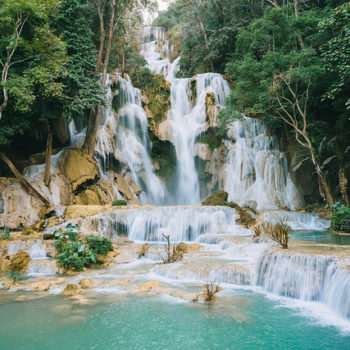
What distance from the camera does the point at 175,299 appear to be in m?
6.23

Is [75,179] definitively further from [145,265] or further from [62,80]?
[145,265]

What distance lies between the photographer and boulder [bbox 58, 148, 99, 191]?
57.7 ft

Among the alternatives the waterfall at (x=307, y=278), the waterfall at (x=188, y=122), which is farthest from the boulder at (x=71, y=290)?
the waterfall at (x=188, y=122)

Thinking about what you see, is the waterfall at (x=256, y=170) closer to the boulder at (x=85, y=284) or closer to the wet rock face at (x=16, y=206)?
the wet rock face at (x=16, y=206)

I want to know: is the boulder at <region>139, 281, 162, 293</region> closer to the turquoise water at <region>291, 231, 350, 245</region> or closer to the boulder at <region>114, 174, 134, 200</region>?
the turquoise water at <region>291, 231, 350, 245</region>

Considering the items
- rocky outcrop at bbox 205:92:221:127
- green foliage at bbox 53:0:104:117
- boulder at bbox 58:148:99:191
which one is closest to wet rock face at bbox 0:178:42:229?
boulder at bbox 58:148:99:191

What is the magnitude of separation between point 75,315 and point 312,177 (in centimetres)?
1804

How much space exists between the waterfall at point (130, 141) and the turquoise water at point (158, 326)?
49.6 ft

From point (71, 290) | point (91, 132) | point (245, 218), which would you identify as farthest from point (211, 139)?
point (71, 290)

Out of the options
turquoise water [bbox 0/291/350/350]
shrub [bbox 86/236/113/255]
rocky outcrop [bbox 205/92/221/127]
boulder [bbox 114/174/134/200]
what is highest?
rocky outcrop [bbox 205/92/221/127]

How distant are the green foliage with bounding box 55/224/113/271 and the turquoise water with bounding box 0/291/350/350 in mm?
2538

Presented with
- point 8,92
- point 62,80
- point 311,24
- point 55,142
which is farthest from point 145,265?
point 311,24

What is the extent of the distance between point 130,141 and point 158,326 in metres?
18.3

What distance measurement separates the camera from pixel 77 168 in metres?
17.9
